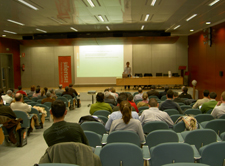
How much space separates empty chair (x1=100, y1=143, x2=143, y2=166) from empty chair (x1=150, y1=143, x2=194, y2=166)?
21 centimetres

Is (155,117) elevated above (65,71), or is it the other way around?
(65,71)

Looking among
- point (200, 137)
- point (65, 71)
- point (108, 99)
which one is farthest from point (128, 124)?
point (65, 71)

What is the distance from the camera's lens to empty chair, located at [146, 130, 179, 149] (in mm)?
3387

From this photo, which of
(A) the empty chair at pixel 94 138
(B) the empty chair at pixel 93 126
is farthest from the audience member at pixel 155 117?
(A) the empty chair at pixel 94 138

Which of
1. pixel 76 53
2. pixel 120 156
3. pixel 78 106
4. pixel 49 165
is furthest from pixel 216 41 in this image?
pixel 49 165

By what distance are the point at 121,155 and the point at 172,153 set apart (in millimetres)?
615

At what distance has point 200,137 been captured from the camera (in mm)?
3371

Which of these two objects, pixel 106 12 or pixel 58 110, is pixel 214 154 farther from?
pixel 106 12

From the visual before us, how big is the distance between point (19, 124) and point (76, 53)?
1288cm

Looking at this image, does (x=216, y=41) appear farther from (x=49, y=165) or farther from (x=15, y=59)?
(x=15, y=59)

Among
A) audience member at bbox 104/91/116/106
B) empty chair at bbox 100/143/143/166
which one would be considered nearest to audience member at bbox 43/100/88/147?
empty chair at bbox 100/143/143/166

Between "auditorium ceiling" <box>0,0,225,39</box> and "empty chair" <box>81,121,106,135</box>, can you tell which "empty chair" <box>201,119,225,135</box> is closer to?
"empty chair" <box>81,121,106,135</box>

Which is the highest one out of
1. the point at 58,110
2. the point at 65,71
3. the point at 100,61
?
the point at 100,61

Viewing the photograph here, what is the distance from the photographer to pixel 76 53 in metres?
18.0
